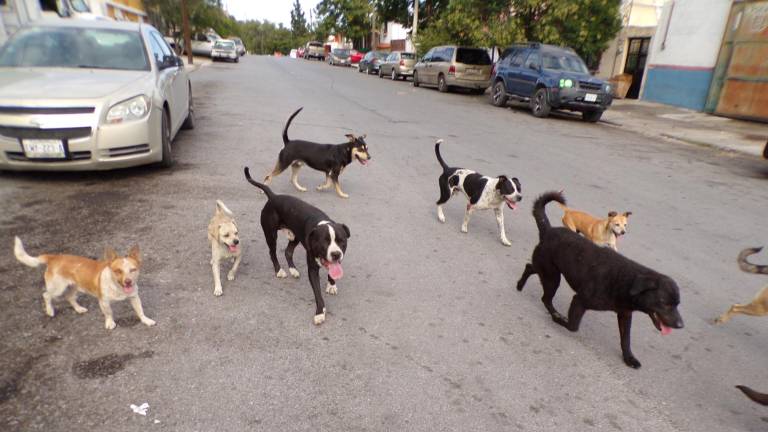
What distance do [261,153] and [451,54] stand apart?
1441cm

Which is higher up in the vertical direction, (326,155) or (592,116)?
(326,155)

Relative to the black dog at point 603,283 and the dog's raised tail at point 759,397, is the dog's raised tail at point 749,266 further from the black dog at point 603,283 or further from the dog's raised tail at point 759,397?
the dog's raised tail at point 759,397

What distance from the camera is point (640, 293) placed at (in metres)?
2.77

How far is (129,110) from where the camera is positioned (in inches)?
215

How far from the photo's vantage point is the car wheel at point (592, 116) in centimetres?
1417

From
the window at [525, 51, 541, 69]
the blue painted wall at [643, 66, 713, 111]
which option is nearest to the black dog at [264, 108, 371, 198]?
the window at [525, 51, 541, 69]

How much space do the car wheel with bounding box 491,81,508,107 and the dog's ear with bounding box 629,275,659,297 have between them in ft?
47.7

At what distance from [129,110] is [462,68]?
16.2 metres

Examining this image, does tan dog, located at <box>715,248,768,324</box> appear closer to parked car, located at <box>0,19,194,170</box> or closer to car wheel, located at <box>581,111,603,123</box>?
parked car, located at <box>0,19,194,170</box>

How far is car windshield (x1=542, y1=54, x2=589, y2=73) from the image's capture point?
14523 millimetres

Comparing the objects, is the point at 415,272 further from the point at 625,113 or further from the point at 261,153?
the point at 625,113

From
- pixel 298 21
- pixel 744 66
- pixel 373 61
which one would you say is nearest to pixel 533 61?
pixel 744 66

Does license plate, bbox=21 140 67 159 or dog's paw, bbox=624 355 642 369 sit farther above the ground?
license plate, bbox=21 140 67 159

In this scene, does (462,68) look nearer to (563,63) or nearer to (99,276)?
(563,63)
